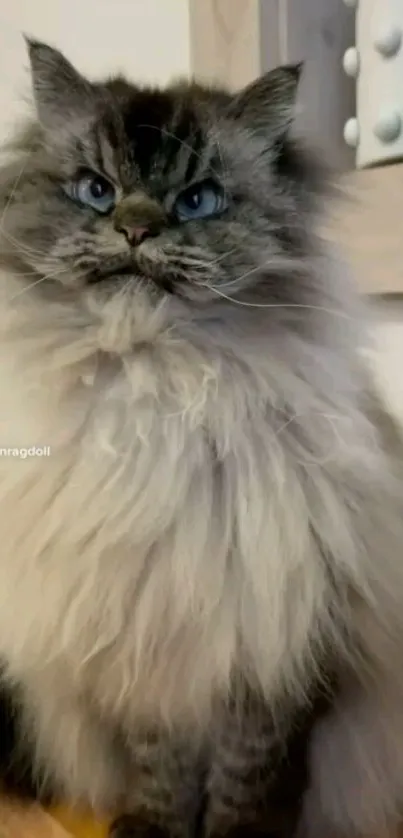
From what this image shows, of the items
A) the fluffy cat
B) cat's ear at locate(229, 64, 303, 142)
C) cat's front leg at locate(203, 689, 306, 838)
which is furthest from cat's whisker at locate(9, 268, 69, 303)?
cat's front leg at locate(203, 689, 306, 838)

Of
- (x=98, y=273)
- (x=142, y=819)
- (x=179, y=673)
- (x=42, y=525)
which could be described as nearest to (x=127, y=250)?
(x=98, y=273)

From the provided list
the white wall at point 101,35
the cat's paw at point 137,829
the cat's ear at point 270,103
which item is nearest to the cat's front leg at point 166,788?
the cat's paw at point 137,829

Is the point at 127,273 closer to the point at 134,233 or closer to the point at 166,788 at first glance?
the point at 134,233

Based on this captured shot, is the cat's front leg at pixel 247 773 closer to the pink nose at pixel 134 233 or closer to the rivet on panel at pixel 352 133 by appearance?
the pink nose at pixel 134 233

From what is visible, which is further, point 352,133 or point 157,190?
point 352,133

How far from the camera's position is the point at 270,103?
937mm

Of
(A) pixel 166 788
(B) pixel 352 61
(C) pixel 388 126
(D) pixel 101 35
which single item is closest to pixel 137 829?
(A) pixel 166 788

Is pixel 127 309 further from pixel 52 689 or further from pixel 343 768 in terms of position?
pixel 343 768

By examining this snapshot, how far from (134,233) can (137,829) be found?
0.60m

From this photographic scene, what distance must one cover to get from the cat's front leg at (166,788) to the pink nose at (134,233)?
0.49m

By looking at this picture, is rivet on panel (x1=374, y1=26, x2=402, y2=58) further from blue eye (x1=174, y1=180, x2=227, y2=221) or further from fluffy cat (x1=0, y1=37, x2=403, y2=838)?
blue eye (x1=174, y1=180, x2=227, y2=221)

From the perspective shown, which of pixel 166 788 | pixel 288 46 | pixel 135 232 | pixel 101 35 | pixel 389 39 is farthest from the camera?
pixel 101 35

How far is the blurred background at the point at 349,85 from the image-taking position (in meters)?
1.21

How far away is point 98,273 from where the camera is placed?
842 millimetres
